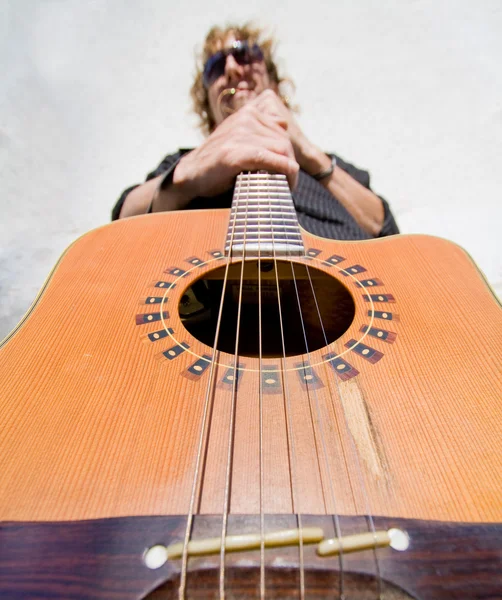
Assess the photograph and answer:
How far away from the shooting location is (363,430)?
298mm

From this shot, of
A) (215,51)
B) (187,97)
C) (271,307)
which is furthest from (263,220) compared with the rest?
(187,97)

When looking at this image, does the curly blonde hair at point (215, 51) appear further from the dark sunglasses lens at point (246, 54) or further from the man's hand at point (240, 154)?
the man's hand at point (240, 154)

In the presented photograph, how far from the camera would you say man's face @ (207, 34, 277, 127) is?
1.22 metres

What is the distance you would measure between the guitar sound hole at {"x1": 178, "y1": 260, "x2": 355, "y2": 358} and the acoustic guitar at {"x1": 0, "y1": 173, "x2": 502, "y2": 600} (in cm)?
2

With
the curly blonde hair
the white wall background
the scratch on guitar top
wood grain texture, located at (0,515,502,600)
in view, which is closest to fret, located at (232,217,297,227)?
the scratch on guitar top

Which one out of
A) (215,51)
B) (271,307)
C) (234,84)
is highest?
(215,51)

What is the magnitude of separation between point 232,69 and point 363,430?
124 centimetres

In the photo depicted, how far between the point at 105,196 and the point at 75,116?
1.56 ft

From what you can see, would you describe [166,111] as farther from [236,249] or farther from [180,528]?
[180,528]

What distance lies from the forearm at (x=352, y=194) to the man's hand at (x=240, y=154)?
0.82 ft

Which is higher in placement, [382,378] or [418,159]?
[418,159]

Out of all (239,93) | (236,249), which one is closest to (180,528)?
(236,249)

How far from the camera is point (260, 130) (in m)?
0.78

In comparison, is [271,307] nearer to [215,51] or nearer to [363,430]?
[363,430]
